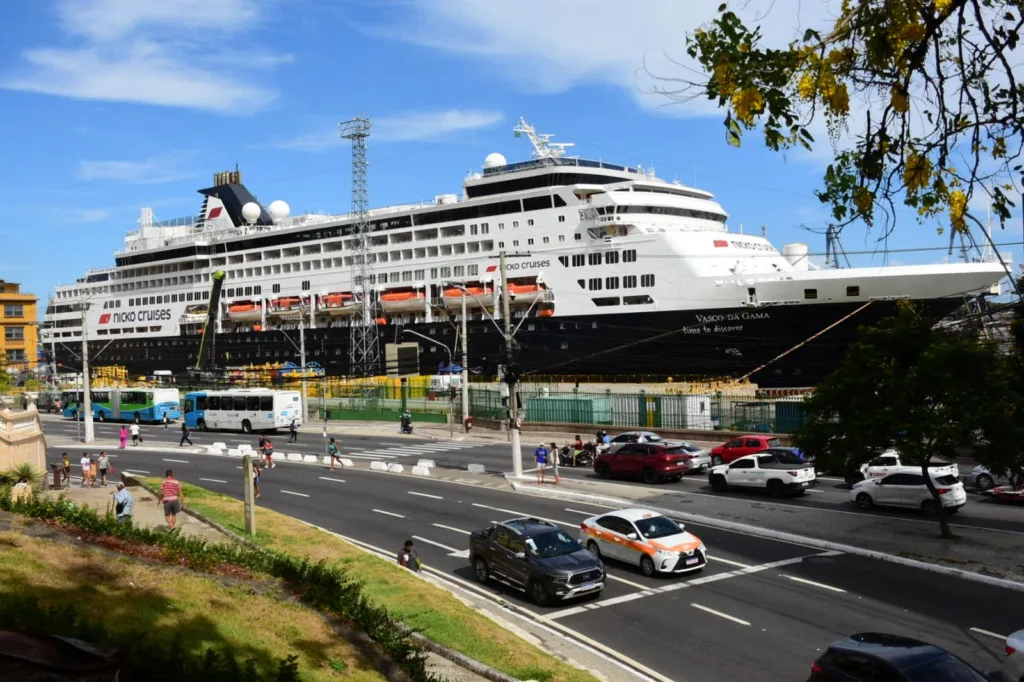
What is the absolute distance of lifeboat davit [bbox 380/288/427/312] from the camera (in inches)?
2547

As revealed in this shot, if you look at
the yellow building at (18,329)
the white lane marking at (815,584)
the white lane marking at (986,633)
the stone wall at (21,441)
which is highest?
the yellow building at (18,329)

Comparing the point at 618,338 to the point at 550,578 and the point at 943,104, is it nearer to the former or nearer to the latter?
the point at 550,578

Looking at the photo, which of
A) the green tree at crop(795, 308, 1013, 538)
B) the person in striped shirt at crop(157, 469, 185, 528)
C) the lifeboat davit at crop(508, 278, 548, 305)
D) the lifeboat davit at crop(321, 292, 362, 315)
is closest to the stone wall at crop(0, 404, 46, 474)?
the person in striped shirt at crop(157, 469, 185, 528)

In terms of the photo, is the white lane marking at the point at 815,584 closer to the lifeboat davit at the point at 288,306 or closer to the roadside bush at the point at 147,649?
the roadside bush at the point at 147,649

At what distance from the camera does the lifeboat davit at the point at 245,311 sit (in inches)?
3014

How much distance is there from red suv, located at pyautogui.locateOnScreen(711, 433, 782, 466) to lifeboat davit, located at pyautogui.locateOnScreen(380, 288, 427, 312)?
37.5m

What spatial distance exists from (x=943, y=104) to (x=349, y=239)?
219 feet

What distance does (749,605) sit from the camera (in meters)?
13.9

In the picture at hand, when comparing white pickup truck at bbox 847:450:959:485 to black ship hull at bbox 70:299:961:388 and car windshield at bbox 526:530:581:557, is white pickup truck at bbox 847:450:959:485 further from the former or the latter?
black ship hull at bbox 70:299:961:388

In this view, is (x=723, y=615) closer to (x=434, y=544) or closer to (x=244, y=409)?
(x=434, y=544)

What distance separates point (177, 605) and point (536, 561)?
676 cm

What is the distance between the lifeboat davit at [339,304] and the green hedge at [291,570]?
2072 inches

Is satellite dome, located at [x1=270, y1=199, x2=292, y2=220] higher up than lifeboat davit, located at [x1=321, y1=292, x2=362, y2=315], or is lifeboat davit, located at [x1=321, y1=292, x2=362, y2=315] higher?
satellite dome, located at [x1=270, y1=199, x2=292, y2=220]

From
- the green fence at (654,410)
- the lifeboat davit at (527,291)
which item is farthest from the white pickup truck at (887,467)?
the lifeboat davit at (527,291)
